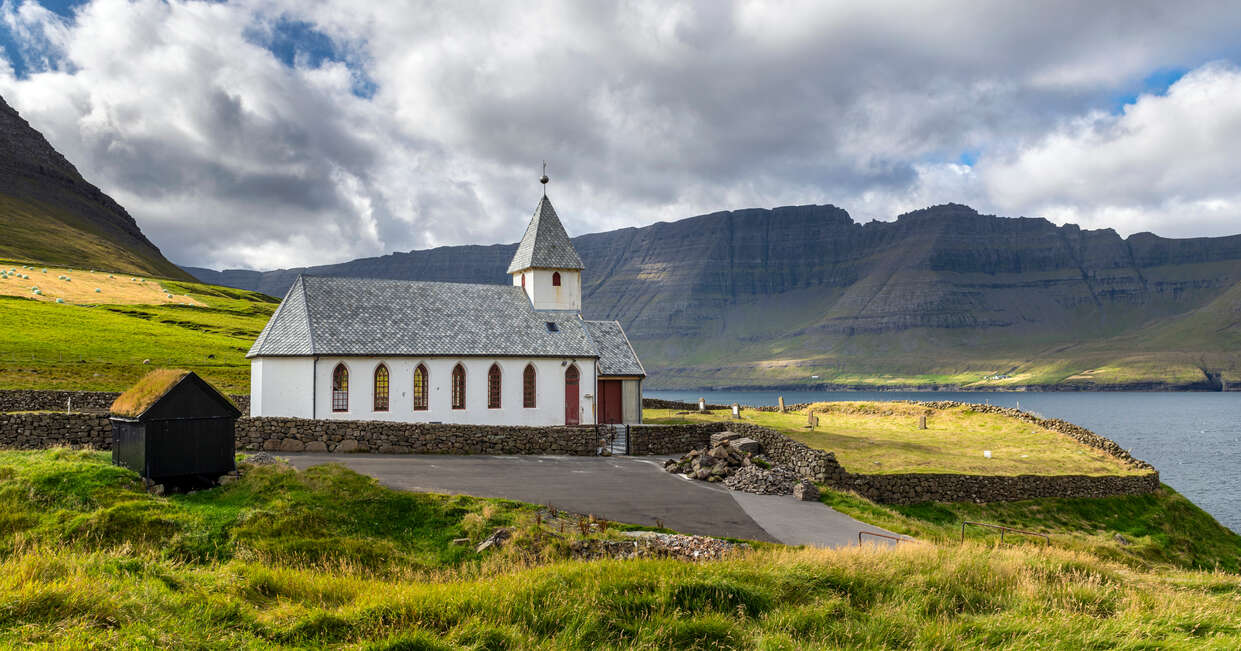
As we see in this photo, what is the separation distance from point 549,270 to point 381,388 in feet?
45.4

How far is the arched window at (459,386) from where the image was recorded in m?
40.6

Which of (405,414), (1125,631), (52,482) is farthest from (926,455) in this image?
(52,482)

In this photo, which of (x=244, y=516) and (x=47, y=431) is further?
(x=47, y=431)

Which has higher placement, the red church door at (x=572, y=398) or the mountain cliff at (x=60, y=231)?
the mountain cliff at (x=60, y=231)

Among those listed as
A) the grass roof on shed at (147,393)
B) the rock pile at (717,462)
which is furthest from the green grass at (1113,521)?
the grass roof on shed at (147,393)

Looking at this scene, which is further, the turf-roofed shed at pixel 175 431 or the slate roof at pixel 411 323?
the slate roof at pixel 411 323

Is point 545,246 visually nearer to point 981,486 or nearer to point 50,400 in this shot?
point 50,400

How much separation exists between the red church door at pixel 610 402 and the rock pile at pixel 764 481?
18.6m

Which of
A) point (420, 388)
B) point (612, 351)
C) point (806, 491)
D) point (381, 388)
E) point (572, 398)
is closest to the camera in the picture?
point (806, 491)

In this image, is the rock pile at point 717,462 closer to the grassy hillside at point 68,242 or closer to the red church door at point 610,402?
the red church door at point 610,402

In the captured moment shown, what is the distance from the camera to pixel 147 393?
61.4 ft

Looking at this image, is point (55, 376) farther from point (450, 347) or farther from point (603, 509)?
point (603, 509)

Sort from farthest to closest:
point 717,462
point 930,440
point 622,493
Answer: point 930,440, point 717,462, point 622,493

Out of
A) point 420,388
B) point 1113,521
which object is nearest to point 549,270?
point 420,388
